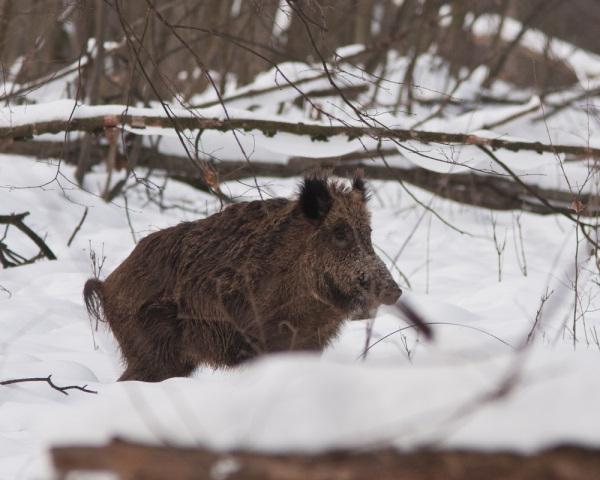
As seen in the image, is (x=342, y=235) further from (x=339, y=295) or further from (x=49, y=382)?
(x=49, y=382)

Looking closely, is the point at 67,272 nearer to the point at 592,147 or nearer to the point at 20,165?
the point at 20,165

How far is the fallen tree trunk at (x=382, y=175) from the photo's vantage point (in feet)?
28.9

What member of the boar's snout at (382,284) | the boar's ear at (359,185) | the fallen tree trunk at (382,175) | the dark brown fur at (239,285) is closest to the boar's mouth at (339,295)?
the dark brown fur at (239,285)

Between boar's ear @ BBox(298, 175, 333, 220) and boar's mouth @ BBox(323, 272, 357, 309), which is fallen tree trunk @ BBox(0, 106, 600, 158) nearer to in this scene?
boar's ear @ BBox(298, 175, 333, 220)

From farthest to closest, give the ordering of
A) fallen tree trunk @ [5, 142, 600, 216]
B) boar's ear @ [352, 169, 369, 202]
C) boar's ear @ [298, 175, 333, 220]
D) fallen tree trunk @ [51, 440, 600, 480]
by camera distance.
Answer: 1. fallen tree trunk @ [5, 142, 600, 216]
2. boar's ear @ [352, 169, 369, 202]
3. boar's ear @ [298, 175, 333, 220]
4. fallen tree trunk @ [51, 440, 600, 480]

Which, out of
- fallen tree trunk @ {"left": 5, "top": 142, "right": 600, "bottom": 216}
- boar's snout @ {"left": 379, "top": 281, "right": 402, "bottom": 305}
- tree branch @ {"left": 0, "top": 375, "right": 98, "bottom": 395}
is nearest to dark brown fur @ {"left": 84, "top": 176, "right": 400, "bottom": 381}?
boar's snout @ {"left": 379, "top": 281, "right": 402, "bottom": 305}

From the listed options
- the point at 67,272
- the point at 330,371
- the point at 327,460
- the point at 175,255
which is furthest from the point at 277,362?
the point at 67,272

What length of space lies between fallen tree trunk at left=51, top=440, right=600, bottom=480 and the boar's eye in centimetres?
348

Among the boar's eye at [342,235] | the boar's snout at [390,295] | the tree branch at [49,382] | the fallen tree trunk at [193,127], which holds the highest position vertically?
the fallen tree trunk at [193,127]

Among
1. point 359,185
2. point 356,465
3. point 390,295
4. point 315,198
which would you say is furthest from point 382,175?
point 356,465

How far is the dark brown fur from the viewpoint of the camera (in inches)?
185

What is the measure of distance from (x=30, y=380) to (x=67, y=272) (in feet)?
8.61

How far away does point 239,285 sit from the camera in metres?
4.72

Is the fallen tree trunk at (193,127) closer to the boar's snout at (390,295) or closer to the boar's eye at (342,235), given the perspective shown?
the boar's eye at (342,235)
